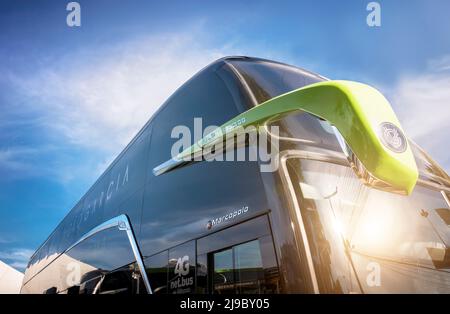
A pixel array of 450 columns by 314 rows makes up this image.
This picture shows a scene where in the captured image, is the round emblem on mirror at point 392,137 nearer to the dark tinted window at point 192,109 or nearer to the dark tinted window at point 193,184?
the dark tinted window at point 193,184

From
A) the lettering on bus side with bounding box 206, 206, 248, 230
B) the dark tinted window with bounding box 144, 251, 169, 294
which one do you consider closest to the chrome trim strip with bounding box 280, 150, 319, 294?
the lettering on bus side with bounding box 206, 206, 248, 230

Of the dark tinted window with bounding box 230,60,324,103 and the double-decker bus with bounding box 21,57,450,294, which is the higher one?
the dark tinted window with bounding box 230,60,324,103

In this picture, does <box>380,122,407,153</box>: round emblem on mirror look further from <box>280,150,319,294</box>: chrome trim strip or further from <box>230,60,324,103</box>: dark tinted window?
<box>230,60,324,103</box>: dark tinted window

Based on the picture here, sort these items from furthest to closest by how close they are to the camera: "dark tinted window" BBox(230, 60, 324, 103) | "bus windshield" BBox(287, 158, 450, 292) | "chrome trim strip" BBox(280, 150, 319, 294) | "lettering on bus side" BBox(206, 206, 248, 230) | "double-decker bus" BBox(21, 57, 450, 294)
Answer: "dark tinted window" BBox(230, 60, 324, 103), "lettering on bus side" BBox(206, 206, 248, 230), "bus windshield" BBox(287, 158, 450, 292), "chrome trim strip" BBox(280, 150, 319, 294), "double-decker bus" BBox(21, 57, 450, 294)

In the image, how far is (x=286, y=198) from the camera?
2.20 m

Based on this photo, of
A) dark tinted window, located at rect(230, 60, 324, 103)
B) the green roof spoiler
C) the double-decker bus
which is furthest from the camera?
dark tinted window, located at rect(230, 60, 324, 103)

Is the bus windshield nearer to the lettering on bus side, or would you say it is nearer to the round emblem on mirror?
the lettering on bus side

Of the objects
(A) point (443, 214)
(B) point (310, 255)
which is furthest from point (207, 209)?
(A) point (443, 214)

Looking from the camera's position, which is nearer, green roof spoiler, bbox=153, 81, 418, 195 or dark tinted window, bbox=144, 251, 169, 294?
green roof spoiler, bbox=153, 81, 418, 195

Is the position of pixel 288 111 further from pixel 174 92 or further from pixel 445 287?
pixel 174 92

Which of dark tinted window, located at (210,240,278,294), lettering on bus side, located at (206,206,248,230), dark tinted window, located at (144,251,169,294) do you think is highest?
lettering on bus side, located at (206,206,248,230)

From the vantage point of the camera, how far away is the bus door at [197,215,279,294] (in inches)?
86.4

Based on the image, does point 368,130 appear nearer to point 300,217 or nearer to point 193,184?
point 300,217

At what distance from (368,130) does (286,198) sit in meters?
0.80
